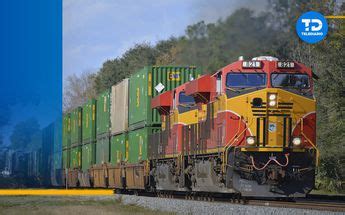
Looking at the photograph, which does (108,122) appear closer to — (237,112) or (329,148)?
Result: (329,148)

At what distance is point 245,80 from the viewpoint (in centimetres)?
1953

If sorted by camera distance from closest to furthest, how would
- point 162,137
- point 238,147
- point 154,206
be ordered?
point 238,147 → point 154,206 → point 162,137

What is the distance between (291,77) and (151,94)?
30.3 ft

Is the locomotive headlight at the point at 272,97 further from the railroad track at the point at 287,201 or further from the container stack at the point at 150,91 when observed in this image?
the container stack at the point at 150,91

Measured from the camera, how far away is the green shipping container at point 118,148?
3148cm

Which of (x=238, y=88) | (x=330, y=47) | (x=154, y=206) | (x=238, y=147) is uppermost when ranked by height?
(x=330, y=47)

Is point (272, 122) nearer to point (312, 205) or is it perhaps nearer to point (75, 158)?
point (312, 205)

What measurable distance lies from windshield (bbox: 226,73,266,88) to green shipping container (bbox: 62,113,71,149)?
93.7ft

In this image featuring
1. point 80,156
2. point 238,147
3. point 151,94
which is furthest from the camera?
point 80,156

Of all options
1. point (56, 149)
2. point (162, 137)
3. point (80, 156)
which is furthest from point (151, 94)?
point (56, 149)

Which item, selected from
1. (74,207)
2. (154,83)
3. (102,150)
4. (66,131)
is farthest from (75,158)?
(74,207)

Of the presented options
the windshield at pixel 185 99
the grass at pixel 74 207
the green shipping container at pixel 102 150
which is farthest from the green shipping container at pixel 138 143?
the green shipping container at pixel 102 150

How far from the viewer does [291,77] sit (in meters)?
19.6

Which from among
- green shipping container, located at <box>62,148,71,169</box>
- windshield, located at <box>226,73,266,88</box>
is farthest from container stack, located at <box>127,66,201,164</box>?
green shipping container, located at <box>62,148,71,169</box>
